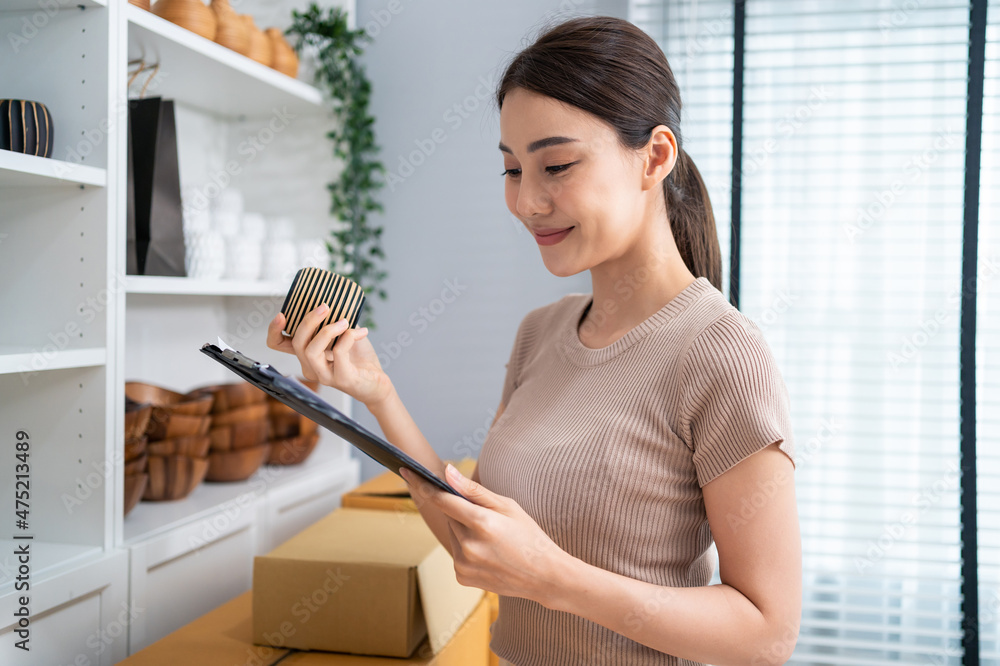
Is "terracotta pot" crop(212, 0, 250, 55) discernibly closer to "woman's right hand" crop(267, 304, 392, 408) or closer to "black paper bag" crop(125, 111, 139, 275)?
"black paper bag" crop(125, 111, 139, 275)

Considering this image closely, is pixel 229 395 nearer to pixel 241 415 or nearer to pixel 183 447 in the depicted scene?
pixel 241 415

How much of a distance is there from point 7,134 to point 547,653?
3.41 ft

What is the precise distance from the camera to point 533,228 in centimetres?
88

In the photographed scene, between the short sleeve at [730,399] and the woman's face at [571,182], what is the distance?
0.17 metres

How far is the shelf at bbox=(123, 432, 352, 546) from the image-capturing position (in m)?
1.27

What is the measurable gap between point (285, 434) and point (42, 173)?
2.99ft

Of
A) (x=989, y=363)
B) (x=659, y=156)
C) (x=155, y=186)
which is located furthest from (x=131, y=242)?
(x=989, y=363)

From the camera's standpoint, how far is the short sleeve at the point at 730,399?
0.70 meters

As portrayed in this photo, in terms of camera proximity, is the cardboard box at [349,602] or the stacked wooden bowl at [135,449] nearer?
the cardboard box at [349,602]

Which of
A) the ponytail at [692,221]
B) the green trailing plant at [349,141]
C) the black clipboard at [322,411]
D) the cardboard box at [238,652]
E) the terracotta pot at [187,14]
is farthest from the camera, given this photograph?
the green trailing plant at [349,141]

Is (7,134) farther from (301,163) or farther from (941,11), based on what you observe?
(941,11)

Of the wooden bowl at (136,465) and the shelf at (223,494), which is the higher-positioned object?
the wooden bowl at (136,465)

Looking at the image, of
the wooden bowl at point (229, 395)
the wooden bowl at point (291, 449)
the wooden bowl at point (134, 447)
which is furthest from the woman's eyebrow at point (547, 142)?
the wooden bowl at point (291, 449)

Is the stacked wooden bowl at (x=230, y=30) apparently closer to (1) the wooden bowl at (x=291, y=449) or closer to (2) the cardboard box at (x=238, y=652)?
(1) the wooden bowl at (x=291, y=449)
